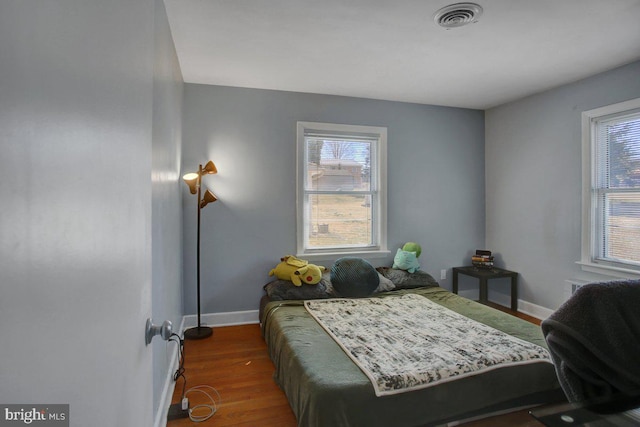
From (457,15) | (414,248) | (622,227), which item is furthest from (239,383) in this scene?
(622,227)

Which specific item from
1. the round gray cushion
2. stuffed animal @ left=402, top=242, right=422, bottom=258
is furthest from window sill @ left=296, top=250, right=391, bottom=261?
the round gray cushion

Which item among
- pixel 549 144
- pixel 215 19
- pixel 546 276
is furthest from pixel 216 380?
pixel 549 144

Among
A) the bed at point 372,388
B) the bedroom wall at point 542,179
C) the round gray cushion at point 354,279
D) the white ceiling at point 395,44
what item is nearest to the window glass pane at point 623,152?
the bedroom wall at point 542,179

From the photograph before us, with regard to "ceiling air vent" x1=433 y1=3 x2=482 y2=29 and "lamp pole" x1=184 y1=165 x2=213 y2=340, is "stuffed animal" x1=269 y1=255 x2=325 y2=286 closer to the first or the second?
"lamp pole" x1=184 y1=165 x2=213 y2=340

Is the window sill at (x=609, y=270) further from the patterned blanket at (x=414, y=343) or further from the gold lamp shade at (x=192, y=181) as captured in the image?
the gold lamp shade at (x=192, y=181)

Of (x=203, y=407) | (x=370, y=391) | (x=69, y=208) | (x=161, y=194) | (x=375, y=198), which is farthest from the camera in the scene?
(x=375, y=198)

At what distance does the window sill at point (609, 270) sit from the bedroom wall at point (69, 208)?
382 cm

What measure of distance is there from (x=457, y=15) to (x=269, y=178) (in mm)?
2275

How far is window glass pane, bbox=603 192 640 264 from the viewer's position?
2996 millimetres

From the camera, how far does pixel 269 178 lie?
3701 millimetres

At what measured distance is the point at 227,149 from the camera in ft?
11.7

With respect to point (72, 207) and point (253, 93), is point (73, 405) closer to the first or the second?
point (72, 207)

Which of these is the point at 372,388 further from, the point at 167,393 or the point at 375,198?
the point at 375,198

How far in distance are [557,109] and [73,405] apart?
4.45 metres
